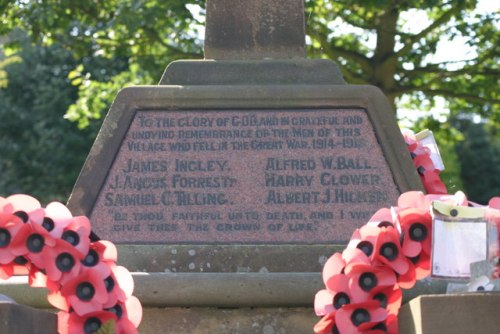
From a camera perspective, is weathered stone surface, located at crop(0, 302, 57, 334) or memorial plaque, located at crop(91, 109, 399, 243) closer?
weathered stone surface, located at crop(0, 302, 57, 334)

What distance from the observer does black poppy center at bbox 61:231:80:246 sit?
17.5 ft

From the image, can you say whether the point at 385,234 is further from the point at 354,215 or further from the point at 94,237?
the point at 354,215

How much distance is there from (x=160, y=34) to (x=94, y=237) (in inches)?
471

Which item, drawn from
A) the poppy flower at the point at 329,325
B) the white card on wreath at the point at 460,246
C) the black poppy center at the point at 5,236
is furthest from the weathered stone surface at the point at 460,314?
the black poppy center at the point at 5,236

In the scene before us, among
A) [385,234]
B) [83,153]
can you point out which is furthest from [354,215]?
[83,153]

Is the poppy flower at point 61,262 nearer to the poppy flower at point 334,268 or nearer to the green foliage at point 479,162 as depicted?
the poppy flower at point 334,268

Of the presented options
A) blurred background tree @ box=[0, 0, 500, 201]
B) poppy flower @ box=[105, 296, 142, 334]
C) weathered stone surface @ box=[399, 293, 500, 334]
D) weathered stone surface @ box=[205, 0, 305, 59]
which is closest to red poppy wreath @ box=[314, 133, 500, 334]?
weathered stone surface @ box=[399, 293, 500, 334]

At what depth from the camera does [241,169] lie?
7066 millimetres

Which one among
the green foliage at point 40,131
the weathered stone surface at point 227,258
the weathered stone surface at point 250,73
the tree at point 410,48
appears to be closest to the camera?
the weathered stone surface at point 227,258

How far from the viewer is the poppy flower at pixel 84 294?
5270 mm

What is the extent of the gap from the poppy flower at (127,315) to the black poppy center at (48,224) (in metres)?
0.42

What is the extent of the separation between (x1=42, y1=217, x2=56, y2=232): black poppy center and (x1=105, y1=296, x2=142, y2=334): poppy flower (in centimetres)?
42

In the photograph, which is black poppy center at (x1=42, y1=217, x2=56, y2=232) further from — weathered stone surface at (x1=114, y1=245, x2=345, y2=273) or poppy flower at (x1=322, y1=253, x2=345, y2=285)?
weathered stone surface at (x1=114, y1=245, x2=345, y2=273)

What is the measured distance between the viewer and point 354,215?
22.7 ft
